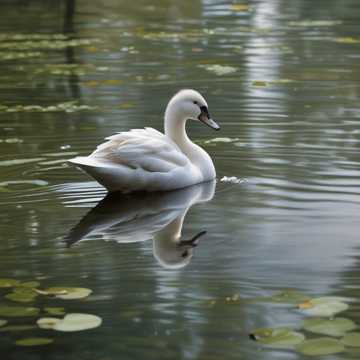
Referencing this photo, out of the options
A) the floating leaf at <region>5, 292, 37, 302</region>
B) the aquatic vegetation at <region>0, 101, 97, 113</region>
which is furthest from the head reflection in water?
the aquatic vegetation at <region>0, 101, 97, 113</region>

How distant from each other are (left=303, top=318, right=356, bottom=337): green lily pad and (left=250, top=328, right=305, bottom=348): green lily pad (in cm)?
9

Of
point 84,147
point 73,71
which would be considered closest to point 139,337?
point 84,147

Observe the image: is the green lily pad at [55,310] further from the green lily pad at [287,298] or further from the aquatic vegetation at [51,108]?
the aquatic vegetation at [51,108]

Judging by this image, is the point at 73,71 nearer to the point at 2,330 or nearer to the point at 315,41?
the point at 315,41

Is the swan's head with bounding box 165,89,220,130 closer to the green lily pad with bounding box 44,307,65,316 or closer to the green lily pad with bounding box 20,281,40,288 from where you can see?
the green lily pad with bounding box 20,281,40,288

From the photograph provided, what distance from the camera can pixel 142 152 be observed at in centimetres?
855

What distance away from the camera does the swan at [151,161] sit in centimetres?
845

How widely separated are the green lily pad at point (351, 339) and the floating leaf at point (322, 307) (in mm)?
314

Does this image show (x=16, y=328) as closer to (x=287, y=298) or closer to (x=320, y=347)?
(x=287, y=298)

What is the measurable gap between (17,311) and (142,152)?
9.28 ft

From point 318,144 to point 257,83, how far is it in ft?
11.4

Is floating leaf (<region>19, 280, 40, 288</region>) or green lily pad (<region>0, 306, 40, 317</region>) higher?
green lily pad (<region>0, 306, 40, 317</region>)

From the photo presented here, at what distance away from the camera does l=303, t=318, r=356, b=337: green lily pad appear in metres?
5.44

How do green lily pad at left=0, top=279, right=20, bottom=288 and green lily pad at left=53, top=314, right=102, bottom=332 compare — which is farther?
green lily pad at left=0, top=279, right=20, bottom=288
